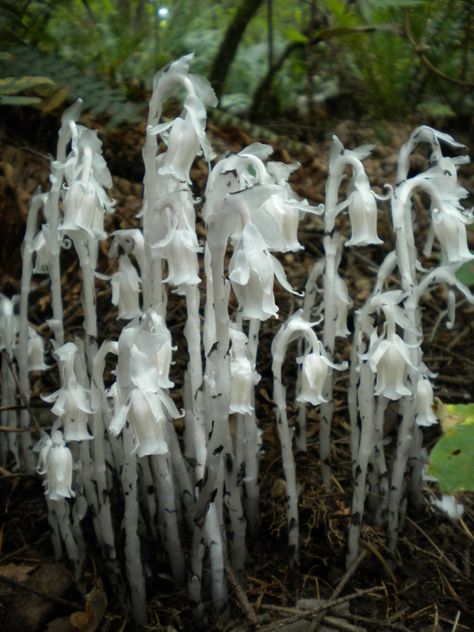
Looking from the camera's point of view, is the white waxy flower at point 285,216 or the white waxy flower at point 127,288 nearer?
the white waxy flower at point 285,216

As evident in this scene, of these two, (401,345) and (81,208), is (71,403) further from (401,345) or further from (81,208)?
(401,345)

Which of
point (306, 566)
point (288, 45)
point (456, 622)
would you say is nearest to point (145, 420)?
point (306, 566)

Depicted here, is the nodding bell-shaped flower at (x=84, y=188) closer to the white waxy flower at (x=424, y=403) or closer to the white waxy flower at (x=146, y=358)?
the white waxy flower at (x=146, y=358)

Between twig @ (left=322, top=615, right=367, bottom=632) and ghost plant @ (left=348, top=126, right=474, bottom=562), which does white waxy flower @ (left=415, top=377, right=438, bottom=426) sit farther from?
twig @ (left=322, top=615, right=367, bottom=632)

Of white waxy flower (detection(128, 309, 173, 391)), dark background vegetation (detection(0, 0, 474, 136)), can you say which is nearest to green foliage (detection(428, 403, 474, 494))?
white waxy flower (detection(128, 309, 173, 391))

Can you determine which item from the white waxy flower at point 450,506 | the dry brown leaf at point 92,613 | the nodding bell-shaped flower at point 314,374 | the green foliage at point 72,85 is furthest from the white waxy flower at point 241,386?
the green foliage at point 72,85

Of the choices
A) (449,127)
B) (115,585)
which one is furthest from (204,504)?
(449,127)
